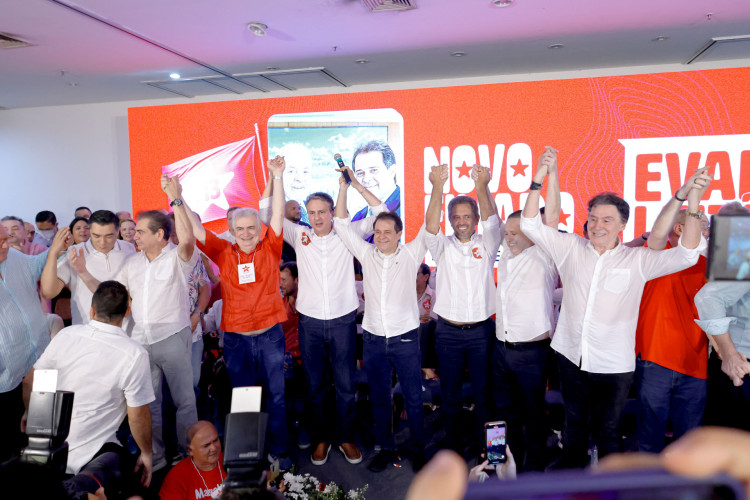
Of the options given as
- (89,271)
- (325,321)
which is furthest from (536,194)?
(89,271)

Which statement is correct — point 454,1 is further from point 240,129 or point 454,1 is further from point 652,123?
point 240,129

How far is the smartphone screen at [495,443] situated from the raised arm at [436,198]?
1.56 metres

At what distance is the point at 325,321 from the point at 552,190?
5.59 ft

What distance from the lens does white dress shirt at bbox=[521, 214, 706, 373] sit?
255 centimetres

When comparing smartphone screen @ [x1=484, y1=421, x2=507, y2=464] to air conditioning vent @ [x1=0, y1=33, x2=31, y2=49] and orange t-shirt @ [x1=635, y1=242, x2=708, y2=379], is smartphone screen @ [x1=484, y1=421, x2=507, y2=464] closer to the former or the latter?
orange t-shirt @ [x1=635, y1=242, x2=708, y2=379]

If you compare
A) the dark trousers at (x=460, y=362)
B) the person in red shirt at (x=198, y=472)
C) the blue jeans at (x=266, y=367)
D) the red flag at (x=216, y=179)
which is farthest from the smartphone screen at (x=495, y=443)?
the red flag at (x=216, y=179)

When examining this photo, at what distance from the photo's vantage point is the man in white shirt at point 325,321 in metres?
3.36

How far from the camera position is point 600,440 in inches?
Result: 107

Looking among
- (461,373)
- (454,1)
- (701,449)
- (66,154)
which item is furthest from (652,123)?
(66,154)

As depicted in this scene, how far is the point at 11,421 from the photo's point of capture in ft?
9.26

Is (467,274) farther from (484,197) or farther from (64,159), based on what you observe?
(64,159)

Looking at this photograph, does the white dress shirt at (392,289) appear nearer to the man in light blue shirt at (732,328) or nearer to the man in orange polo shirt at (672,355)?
the man in orange polo shirt at (672,355)

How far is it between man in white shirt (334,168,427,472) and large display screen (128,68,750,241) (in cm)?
279

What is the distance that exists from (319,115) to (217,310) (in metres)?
3.17
